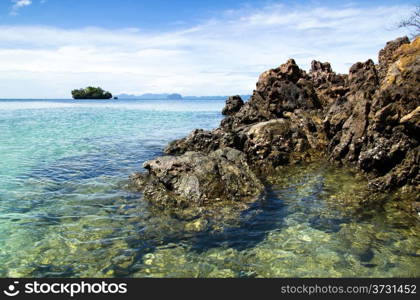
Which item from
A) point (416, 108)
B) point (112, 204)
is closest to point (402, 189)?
point (416, 108)

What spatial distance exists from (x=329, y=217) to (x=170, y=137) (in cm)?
2392

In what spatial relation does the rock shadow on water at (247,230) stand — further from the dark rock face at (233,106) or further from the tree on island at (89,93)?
the tree on island at (89,93)

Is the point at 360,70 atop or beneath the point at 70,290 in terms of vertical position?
atop

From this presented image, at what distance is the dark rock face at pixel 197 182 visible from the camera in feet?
38.3

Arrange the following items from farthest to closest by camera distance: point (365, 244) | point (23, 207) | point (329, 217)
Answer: point (23, 207)
point (329, 217)
point (365, 244)

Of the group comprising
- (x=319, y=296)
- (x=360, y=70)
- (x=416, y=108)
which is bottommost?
(x=319, y=296)

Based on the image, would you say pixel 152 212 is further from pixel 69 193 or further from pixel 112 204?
pixel 69 193

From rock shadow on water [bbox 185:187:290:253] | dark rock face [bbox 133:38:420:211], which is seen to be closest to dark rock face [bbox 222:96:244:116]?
dark rock face [bbox 133:38:420:211]

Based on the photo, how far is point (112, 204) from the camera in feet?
40.2

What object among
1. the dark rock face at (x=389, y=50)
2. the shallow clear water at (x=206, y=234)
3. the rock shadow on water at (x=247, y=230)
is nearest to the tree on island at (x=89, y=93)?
the dark rock face at (x=389, y=50)

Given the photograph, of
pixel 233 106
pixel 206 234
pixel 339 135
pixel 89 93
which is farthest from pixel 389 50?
pixel 89 93

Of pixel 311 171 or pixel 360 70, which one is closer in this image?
pixel 311 171

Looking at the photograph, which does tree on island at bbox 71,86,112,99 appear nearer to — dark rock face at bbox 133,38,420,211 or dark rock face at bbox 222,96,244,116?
dark rock face at bbox 222,96,244,116

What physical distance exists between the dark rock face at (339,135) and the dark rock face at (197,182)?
5 cm
